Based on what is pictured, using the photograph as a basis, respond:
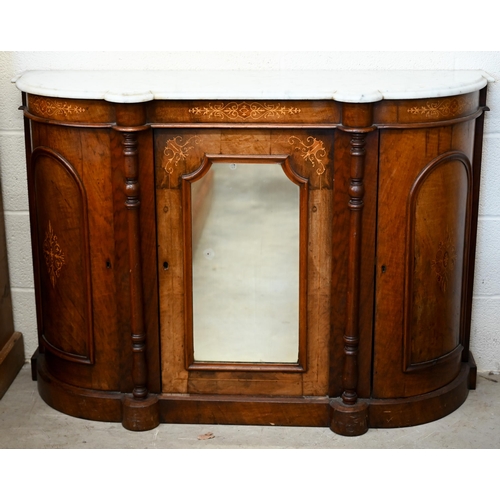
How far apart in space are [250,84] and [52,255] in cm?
100

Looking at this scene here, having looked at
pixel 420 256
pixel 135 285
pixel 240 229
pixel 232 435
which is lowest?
pixel 232 435

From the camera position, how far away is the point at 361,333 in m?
3.86

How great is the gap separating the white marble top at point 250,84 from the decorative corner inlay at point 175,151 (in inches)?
6.6

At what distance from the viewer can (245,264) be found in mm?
3832

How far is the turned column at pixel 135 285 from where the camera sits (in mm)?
3616

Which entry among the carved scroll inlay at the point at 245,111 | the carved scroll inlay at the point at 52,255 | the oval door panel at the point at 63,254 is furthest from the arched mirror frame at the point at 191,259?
the carved scroll inlay at the point at 52,255

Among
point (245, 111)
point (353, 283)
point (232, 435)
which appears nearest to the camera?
point (245, 111)

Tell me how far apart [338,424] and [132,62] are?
1.64 m

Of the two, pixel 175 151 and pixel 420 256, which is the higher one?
pixel 175 151

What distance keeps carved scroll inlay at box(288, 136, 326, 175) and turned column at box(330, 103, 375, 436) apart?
4.2 inches

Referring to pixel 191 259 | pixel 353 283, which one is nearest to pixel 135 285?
pixel 191 259

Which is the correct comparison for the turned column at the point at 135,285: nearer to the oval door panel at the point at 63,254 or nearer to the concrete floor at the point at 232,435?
the concrete floor at the point at 232,435

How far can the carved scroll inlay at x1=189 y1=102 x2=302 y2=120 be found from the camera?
3.63 m

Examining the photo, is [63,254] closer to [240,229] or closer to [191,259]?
[191,259]
